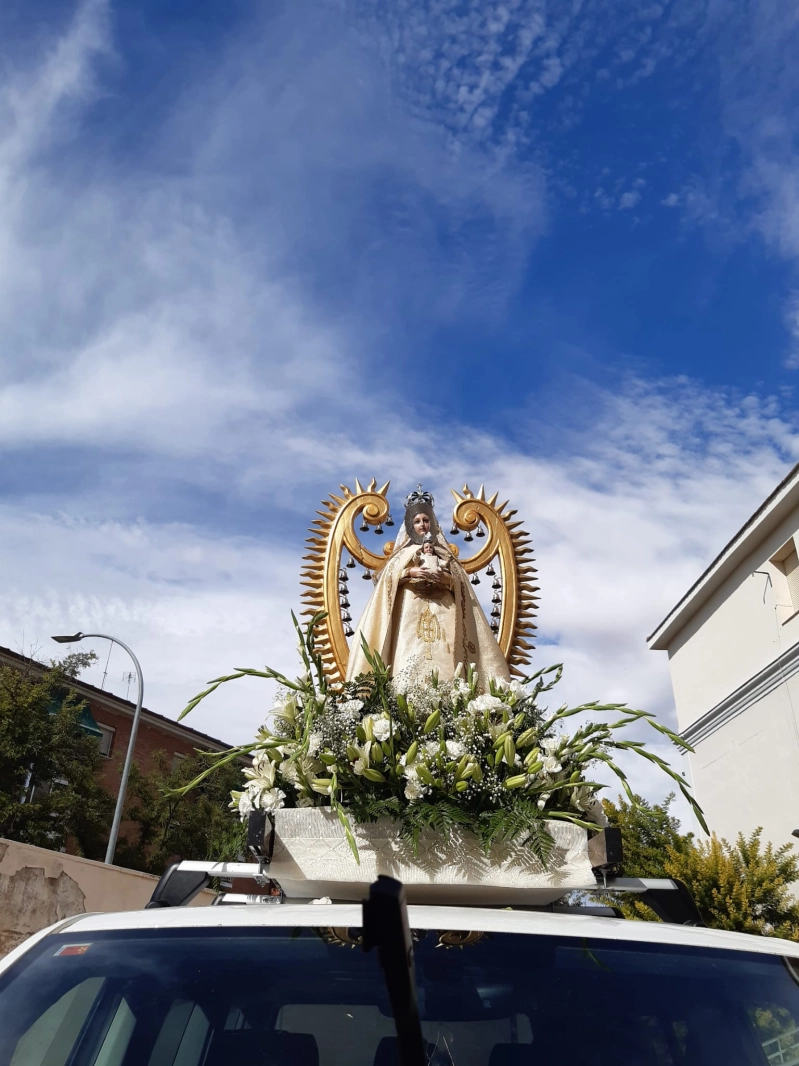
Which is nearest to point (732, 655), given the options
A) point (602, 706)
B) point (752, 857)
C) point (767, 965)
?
point (752, 857)

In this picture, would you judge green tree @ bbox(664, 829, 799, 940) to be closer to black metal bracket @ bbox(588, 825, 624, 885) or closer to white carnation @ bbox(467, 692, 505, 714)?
white carnation @ bbox(467, 692, 505, 714)

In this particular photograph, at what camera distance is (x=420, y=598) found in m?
6.33

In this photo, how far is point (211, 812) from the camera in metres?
30.9

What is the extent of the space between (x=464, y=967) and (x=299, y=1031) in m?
0.36

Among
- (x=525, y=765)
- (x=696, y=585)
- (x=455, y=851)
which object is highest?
(x=696, y=585)

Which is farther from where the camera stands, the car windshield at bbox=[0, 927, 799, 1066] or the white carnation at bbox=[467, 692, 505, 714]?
the white carnation at bbox=[467, 692, 505, 714]

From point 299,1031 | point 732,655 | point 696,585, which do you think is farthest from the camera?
point 696,585

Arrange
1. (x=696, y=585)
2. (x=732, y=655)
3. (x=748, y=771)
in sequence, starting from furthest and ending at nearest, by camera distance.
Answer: (x=696, y=585) < (x=732, y=655) < (x=748, y=771)

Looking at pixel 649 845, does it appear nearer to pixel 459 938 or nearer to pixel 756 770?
pixel 756 770

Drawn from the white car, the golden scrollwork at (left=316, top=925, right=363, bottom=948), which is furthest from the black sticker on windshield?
the golden scrollwork at (left=316, top=925, right=363, bottom=948)

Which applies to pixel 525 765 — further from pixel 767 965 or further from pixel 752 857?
pixel 752 857

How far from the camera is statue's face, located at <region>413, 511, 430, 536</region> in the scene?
6906 mm

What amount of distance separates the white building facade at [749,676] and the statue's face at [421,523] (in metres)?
12.3

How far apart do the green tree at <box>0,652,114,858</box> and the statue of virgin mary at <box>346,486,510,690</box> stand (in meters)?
20.7
